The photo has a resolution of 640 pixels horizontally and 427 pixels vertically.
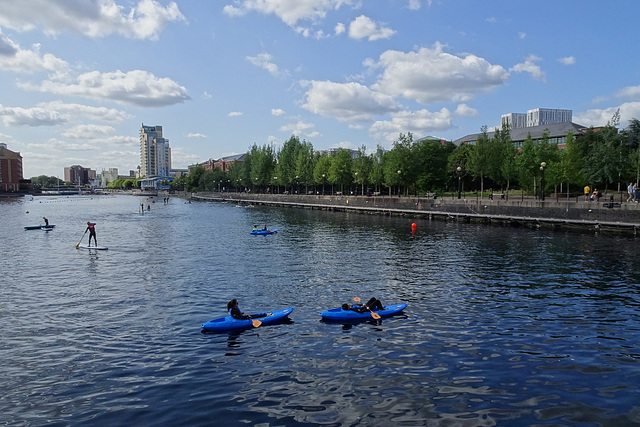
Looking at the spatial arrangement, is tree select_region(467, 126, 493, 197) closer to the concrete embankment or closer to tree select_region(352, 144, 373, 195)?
the concrete embankment

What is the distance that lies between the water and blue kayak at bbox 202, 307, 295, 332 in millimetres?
364

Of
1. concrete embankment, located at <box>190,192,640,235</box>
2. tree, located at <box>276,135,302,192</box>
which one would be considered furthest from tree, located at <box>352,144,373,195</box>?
tree, located at <box>276,135,302,192</box>

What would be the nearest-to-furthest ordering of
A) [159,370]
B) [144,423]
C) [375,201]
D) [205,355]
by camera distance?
[144,423]
[159,370]
[205,355]
[375,201]

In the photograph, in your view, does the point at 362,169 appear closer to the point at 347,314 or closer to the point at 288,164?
the point at 288,164

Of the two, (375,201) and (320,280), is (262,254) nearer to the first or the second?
(320,280)

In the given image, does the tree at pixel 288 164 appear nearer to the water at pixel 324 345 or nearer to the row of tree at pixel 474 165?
the row of tree at pixel 474 165

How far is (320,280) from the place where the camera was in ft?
88.8

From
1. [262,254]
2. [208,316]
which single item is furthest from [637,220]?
[208,316]

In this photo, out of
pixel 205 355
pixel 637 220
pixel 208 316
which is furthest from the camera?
pixel 637 220

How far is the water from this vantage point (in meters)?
11.7

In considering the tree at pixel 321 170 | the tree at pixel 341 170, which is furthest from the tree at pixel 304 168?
the tree at pixel 341 170

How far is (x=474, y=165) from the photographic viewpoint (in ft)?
275

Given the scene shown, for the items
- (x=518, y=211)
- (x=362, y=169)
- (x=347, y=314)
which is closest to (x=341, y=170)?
(x=362, y=169)

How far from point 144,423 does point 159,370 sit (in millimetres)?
3111
